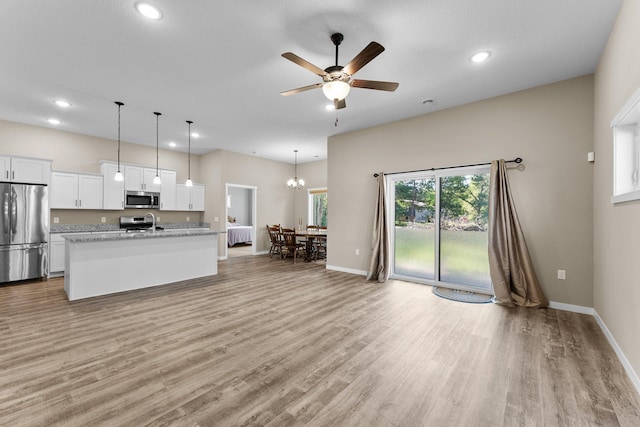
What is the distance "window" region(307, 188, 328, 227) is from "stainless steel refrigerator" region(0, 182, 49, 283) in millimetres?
6356

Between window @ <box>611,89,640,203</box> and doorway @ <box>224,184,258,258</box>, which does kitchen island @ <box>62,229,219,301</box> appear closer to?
doorway @ <box>224,184,258,258</box>

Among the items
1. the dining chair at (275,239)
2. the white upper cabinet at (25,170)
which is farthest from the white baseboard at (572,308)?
the white upper cabinet at (25,170)

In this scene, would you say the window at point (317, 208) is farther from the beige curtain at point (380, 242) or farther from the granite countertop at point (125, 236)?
the granite countertop at point (125, 236)

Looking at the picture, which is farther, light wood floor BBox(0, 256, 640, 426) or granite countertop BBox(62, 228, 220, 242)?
granite countertop BBox(62, 228, 220, 242)

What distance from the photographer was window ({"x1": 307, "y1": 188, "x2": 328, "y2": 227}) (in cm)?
904

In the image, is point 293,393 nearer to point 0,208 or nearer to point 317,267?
point 317,267

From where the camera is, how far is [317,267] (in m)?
6.37

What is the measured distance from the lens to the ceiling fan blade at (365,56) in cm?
219

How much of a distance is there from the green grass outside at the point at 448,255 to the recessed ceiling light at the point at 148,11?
15.3ft

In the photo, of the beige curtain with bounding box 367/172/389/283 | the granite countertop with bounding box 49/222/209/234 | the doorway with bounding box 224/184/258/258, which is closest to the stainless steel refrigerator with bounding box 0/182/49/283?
the granite countertop with bounding box 49/222/209/234

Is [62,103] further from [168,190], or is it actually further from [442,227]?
[442,227]

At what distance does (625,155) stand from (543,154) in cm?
122

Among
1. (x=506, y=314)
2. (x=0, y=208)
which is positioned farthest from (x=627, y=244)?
(x=0, y=208)

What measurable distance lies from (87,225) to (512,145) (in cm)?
847
